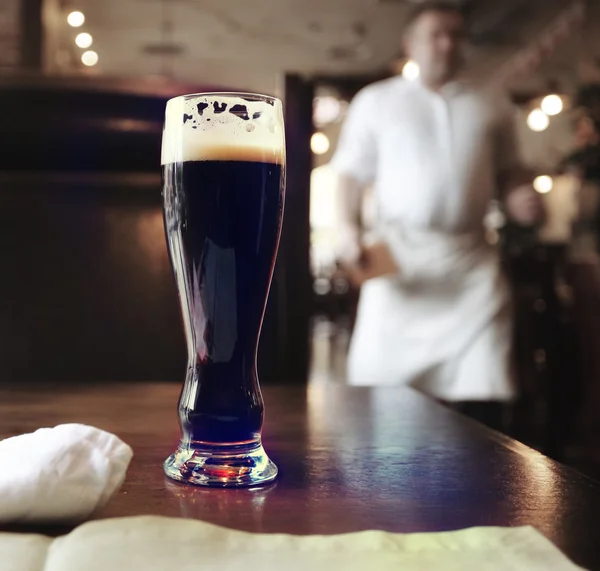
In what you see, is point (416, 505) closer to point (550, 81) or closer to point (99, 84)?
point (99, 84)

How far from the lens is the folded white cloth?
344mm

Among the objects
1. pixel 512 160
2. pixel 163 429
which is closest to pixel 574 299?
pixel 512 160

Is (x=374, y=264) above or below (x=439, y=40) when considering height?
below

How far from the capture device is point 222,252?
17.9 inches

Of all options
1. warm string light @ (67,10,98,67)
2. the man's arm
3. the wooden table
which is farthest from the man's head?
warm string light @ (67,10,98,67)

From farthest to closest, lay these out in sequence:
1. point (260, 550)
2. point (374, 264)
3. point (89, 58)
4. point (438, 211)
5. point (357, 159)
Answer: point (89, 58)
point (357, 159)
point (438, 211)
point (374, 264)
point (260, 550)

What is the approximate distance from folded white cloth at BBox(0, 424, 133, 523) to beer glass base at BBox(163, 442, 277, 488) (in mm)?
52

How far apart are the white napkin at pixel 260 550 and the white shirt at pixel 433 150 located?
5.12ft

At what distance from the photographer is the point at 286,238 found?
3.72 feet

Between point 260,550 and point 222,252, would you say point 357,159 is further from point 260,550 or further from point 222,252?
point 260,550

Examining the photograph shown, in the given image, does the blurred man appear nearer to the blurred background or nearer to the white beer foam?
the blurred background

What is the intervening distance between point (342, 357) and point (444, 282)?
175 inches

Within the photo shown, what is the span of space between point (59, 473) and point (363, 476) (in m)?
0.18

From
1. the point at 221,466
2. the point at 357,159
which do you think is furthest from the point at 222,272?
the point at 357,159
